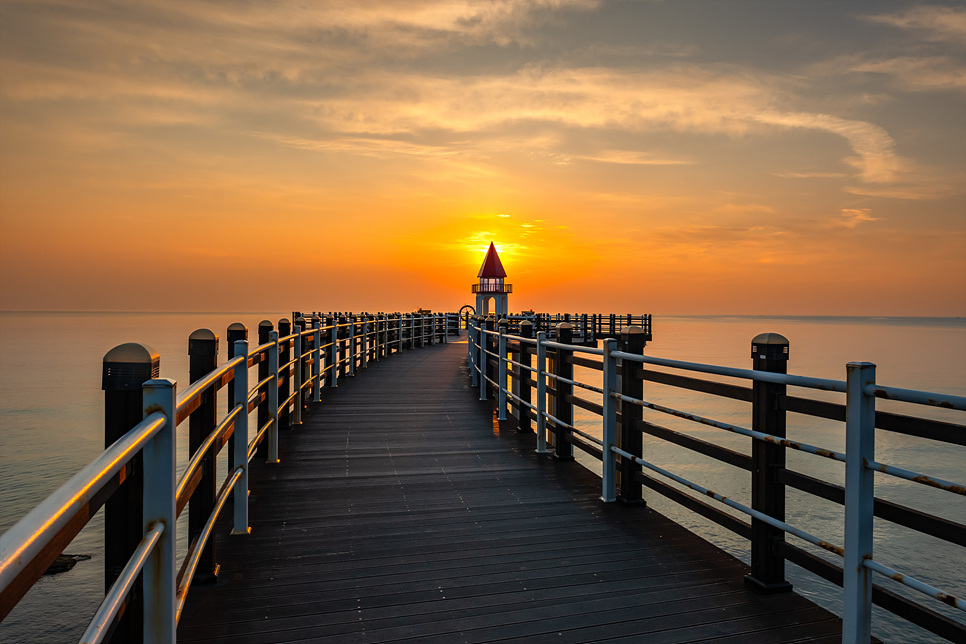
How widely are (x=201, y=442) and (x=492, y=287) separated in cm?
4974

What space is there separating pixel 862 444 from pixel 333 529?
3.31m

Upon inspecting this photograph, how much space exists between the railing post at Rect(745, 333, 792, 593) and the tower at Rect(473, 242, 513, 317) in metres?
49.1

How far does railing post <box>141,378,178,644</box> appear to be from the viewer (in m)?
1.84

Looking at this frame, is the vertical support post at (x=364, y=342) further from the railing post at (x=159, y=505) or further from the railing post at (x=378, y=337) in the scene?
the railing post at (x=159, y=505)

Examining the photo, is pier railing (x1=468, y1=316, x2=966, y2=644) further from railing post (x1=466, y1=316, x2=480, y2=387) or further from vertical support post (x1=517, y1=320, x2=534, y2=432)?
railing post (x1=466, y1=316, x2=480, y2=387)

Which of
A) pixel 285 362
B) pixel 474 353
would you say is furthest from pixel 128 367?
pixel 474 353

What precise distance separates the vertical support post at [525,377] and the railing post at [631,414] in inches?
99.9

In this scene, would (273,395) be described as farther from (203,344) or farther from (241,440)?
(203,344)

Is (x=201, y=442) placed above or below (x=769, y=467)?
above

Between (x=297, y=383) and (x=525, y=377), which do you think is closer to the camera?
(x=525, y=377)

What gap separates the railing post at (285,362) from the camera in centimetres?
679

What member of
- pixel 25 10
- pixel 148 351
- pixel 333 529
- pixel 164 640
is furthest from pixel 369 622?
pixel 25 10

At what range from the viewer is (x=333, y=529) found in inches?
165

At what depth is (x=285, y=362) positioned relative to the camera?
23.1 feet
